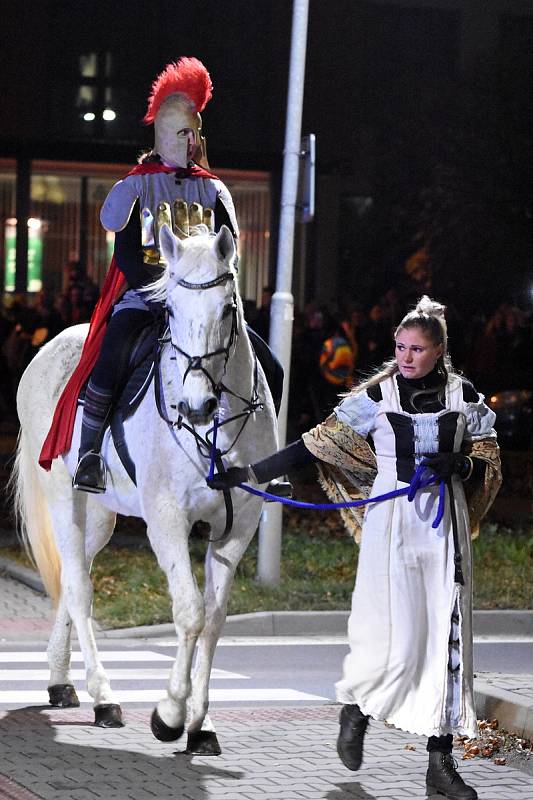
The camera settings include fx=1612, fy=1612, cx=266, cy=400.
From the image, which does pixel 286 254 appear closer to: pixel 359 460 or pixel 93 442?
pixel 93 442

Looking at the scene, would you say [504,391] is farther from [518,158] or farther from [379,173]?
[379,173]

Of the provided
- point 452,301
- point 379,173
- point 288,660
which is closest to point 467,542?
point 288,660

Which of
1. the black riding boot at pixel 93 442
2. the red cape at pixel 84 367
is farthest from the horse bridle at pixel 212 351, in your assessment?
the red cape at pixel 84 367

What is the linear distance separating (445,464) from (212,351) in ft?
4.18

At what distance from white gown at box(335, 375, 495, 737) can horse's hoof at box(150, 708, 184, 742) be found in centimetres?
100

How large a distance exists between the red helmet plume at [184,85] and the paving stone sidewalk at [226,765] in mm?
3274

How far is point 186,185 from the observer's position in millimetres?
8359

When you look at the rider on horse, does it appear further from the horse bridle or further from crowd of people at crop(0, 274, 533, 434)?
crowd of people at crop(0, 274, 533, 434)

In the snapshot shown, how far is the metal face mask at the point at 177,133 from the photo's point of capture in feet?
27.8

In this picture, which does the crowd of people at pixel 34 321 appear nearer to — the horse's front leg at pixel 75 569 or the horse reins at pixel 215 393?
the horse's front leg at pixel 75 569

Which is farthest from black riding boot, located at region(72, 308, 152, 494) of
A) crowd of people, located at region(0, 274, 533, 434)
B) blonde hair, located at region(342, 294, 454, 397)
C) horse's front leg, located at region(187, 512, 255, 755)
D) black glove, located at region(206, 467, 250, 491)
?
crowd of people, located at region(0, 274, 533, 434)

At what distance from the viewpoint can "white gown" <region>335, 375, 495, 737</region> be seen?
Result: 21.6 feet

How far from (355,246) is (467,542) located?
33.8m

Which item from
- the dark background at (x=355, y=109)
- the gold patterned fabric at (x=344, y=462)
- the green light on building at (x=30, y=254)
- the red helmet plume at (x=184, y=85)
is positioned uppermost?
the dark background at (x=355, y=109)
